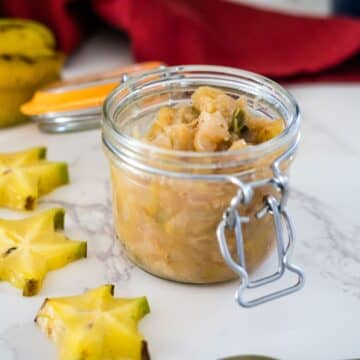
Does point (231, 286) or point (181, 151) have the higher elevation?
point (181, 151)

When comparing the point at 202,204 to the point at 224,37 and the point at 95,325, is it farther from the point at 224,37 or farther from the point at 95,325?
the point at 224,37

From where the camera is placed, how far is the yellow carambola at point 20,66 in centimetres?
82

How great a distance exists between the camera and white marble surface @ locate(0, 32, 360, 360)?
54 cm

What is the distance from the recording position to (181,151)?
554 millimetres

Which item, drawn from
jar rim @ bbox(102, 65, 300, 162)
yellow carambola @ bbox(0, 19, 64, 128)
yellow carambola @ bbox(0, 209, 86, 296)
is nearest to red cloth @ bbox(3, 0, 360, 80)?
yellow carambola @ bbox(0, 19, 64, 128)

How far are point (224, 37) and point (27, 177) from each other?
379mm

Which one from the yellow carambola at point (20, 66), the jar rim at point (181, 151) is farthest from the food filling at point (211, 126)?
the yellow carambola at point (20, 66)

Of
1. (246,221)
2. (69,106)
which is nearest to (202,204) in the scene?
(246,221)

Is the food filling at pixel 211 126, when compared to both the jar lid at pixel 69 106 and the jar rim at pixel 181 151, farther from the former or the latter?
the jar lid at pixel 69 106

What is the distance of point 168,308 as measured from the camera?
57cm

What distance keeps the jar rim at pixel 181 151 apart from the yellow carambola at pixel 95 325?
0.38 feet

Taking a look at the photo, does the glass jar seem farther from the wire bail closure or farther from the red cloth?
the red cloth

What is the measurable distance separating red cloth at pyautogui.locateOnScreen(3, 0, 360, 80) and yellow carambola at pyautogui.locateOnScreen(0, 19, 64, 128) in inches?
3.8

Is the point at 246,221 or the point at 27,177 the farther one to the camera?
the point at 27,177
